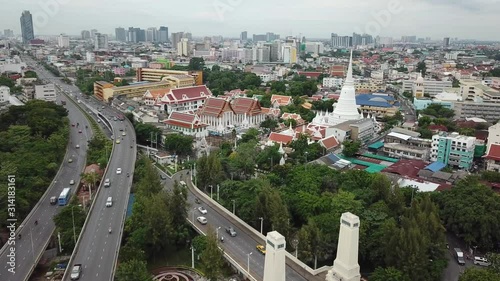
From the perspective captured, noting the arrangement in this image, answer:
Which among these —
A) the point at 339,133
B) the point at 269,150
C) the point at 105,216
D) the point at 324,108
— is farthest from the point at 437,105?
the point at 105,216

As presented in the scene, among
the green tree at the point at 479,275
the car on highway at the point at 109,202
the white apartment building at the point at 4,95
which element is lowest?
the car on highway at the point at 109,202

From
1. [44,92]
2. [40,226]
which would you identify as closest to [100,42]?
[44,92]

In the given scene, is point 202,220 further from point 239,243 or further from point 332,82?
point 332,82

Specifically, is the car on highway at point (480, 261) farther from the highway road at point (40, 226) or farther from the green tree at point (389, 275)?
the highway road at point (40, 226)

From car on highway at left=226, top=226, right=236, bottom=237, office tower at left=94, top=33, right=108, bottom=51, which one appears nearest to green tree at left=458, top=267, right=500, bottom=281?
car on highway at left=226, top=226, right=236, bottom=237

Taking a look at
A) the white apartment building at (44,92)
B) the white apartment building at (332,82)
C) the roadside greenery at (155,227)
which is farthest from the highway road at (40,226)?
the white apartment building at (332,82)

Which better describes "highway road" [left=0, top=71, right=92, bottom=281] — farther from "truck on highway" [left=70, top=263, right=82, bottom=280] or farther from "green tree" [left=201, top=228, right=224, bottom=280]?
"green tree" [left=201, top=228, right=224, bottom=280]
